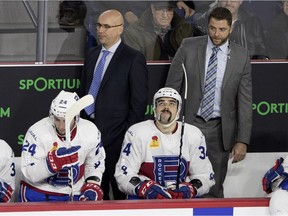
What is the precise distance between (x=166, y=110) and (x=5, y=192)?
1.28 meters

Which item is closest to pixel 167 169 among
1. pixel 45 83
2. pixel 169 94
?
pixel 169 94

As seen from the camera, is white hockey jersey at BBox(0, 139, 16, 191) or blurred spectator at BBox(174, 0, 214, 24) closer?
white hockey jersey at BBox(0, 139, 16, 191)

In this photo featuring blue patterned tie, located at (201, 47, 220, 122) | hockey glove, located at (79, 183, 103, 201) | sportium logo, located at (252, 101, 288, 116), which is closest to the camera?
hockey glove, located at (79, 183, 103, 201)

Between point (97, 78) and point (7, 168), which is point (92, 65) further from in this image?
point (7, 168)

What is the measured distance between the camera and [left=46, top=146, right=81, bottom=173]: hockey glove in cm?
775

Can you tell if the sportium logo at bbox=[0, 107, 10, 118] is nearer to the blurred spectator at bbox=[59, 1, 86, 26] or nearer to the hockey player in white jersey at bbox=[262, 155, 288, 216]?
the blurred spectator at bbox=[59, 1, 86, 26]

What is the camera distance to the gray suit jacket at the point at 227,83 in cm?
884

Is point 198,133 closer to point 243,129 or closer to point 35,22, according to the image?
point 243,129

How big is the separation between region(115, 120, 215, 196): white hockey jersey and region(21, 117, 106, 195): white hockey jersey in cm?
19

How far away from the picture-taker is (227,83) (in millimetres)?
8836

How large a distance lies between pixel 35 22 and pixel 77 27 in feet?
1.11

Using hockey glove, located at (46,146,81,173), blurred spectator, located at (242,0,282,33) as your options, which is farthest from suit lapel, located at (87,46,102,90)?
blurred spectator, located at (242,0,282,33)

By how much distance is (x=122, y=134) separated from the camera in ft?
29.0

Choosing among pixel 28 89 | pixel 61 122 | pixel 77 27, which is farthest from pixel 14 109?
pixel 61 122
